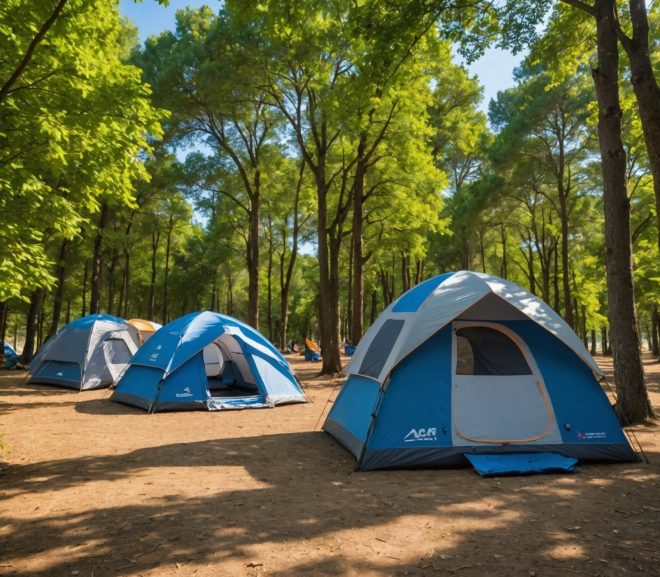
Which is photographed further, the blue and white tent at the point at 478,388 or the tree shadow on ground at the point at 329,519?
the blue and white tent at the point at 478,388

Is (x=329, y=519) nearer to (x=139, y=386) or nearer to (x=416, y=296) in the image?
(x=416, y=296)

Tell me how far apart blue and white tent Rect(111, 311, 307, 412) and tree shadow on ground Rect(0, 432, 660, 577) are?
11.6 feet

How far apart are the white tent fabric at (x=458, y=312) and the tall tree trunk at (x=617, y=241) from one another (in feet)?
6.03

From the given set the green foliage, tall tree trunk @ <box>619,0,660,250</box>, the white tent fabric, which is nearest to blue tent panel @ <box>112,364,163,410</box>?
the green foliage

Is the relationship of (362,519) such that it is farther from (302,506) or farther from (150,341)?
(150,341)

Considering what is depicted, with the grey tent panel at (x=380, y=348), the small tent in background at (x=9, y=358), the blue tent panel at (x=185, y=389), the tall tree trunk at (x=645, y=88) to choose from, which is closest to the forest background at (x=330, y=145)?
the tall tree trunk at (x=645, y=88)

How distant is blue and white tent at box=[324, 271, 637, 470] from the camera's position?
554cm

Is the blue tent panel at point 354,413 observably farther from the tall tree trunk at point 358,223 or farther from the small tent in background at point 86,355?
the tall tree trunk at point 358,223

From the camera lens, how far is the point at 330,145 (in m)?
16.2

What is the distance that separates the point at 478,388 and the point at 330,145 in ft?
40.2

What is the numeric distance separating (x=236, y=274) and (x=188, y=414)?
28.6 metres

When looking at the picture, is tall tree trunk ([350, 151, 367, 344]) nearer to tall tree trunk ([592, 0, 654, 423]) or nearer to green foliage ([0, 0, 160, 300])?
tall tree trunk ([592, 0, 654, 423])

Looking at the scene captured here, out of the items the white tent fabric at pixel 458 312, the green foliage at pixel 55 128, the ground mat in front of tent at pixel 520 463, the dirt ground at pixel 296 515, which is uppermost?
the green foliage at pixel 55 128

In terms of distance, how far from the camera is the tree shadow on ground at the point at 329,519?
3.26 m
